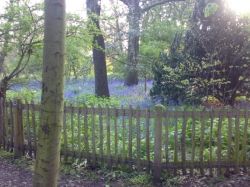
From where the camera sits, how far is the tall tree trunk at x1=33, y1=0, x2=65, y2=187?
287 centimetres

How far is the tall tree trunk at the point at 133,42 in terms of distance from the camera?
1950cm

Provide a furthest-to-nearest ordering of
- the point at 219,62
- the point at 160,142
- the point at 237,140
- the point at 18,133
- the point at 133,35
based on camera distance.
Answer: the point at 133,35
the point at 219,62
the point at 18,133
the point at 237,140
the point at 160,142

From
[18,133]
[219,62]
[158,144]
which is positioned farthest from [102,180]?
[219,62]

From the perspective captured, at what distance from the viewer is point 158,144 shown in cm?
598

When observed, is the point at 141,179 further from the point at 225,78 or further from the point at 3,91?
the point at 225,78

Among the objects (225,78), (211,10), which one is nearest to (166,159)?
(211,10)

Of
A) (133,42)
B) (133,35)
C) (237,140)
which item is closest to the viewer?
(237,140)

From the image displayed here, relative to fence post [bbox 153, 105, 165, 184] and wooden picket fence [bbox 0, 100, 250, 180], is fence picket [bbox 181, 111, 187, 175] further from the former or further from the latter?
fence post [bbox 153, 105, 165, 184]

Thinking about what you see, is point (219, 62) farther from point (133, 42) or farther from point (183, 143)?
point (133, 42)

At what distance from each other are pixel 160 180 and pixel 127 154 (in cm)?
73

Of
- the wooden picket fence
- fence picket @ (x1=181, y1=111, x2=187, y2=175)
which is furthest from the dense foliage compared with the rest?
fence picket @ (x1=181, y1=111, x2=187, y2=175)

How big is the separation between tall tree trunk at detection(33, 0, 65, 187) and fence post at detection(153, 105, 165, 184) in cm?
312

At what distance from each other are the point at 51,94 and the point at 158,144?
335 centimetres

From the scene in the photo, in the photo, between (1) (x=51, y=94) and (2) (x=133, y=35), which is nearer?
(1) (x=51, y=94)
